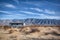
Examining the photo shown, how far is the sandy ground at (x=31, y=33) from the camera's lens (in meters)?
1.94

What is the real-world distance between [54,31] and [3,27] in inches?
32.8

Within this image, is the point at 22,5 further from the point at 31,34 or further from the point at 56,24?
the point at 56,24

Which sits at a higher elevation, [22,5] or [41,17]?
[22,5]

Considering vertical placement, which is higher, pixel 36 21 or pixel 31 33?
pixel 36 21

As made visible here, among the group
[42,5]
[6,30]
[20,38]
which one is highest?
[42,5]

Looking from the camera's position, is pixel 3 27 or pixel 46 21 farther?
pixel 3 27

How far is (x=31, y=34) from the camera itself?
1982 millimetres

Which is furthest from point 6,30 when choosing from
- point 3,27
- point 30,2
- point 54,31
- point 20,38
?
point 54,31

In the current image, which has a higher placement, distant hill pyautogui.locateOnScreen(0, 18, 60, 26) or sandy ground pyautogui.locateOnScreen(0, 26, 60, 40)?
distant hill pyautogui.locateOnScreen(0, 18, 60, 26)

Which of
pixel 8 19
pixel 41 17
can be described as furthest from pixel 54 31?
pixel 8 19

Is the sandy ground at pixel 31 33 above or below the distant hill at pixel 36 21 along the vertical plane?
below

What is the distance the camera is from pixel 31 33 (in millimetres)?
1987

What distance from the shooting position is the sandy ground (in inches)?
76.4

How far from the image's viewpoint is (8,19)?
2012 millimetres
